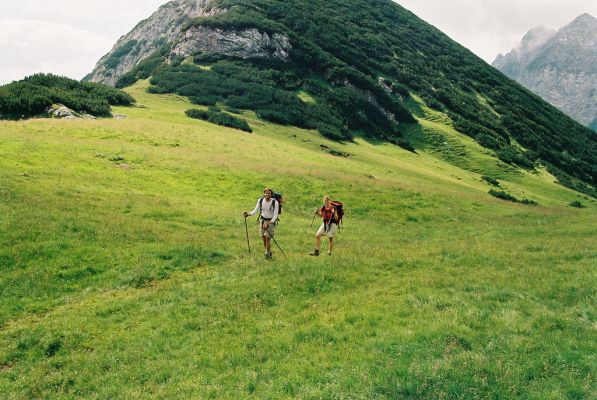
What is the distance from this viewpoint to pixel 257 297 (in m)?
14.8

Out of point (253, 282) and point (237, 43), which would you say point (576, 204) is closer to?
point (253, 282)

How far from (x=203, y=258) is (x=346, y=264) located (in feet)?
20.3

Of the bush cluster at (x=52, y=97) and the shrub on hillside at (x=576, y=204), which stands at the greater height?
the bush cluster at (x=52, y=97)

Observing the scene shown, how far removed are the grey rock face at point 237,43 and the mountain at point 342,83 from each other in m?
0.23

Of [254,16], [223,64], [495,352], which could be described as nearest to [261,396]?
[495,352]

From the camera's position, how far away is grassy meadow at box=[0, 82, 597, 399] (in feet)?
32.5

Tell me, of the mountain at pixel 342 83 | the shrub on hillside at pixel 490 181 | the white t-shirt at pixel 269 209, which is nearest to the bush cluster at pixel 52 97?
the mountain at pixel 342 83

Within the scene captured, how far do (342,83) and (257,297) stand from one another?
8978 centimetres

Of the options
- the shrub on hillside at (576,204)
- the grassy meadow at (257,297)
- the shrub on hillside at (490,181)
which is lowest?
the grassy meadow at (257,297)

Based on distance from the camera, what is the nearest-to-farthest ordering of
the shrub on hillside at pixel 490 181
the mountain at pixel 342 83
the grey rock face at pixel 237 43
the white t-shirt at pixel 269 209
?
the white t-shirt at pixel 269 209
the shrub on hillside at pixel 490 181
the mountain at pixel 342 83
the grey rock face at pixel 237 43

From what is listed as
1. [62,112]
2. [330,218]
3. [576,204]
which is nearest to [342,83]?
[576,204]

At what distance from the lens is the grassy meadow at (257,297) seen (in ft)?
32.5

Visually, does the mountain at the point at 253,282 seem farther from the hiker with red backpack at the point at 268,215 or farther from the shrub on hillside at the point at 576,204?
the shrub on hillside at the point at 576,204

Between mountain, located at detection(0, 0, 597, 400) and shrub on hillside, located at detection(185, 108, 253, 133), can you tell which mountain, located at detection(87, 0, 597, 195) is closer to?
shrub on hillside, located at detection(185, 108, 253, 133)
